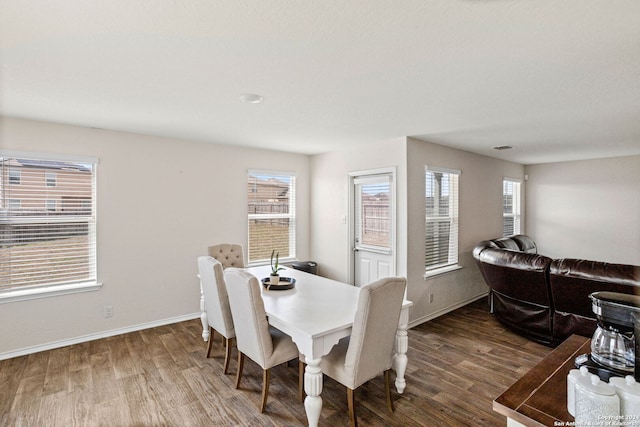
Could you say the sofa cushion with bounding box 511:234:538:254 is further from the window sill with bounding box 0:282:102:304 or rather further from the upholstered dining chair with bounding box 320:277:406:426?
the window sill with bounding box 0:282:102:304

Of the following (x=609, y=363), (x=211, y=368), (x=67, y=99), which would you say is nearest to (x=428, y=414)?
(x=609, y=363)

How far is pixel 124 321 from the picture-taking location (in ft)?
12.1

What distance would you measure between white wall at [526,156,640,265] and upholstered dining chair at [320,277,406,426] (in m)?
5.63

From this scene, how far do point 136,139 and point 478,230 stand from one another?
512 cm

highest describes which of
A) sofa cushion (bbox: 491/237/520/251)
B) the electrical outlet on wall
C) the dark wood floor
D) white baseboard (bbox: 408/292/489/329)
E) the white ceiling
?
the white ceiling

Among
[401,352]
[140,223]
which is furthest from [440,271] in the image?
[140,223]

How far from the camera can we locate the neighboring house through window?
19.4ft

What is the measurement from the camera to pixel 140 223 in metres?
3.80

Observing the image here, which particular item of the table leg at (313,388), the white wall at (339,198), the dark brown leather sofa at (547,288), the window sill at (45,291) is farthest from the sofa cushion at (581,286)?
the window sill at (45,291)

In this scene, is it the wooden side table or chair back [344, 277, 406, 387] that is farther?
chair back [344, 277, 406, 387]

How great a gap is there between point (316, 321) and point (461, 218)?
3.39m

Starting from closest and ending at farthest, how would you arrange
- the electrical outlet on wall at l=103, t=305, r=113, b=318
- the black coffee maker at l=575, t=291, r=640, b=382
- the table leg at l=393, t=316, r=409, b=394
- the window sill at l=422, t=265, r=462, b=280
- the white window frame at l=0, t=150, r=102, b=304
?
the black coffee maker at l=575, t=291, r=640, b=382
the table leg at l=393, t=316, r=409, b=394
the white window frame at l=0, t=150, r=102, b=304
the electrical outlet on wall at l=103, t=305, r=113, b=318
the window sill at l=422, t=265, r=462, b=280

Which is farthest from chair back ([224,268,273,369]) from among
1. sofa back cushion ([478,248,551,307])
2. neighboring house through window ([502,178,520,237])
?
neighboring house through window ([502,178,520,237])

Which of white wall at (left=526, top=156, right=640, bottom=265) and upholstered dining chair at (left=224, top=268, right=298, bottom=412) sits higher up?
white wall at (left=526, top=156, right=640, bottom=265)
